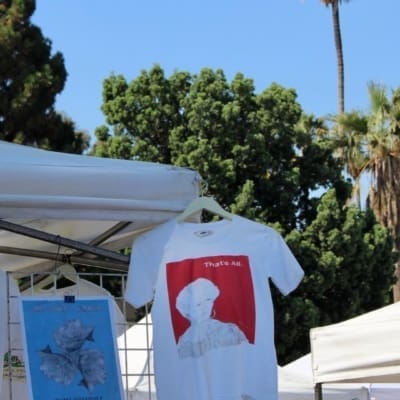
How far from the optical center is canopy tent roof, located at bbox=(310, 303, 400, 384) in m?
4.38

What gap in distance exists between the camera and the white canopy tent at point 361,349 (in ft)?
14.4

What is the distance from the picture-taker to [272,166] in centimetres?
1627

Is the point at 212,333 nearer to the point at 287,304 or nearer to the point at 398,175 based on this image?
the point at 287,304

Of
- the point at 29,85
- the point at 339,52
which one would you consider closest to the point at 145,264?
the point at 29,85

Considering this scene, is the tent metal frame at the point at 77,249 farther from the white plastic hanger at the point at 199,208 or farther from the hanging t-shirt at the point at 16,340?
the white plastic hanger at the point at 199,208

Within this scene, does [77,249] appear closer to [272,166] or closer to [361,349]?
[361,349]

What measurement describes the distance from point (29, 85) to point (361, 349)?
45.1ft

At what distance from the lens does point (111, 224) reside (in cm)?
482

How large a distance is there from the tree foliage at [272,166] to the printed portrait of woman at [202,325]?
11.2 metres

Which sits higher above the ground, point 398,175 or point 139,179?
point 398,175

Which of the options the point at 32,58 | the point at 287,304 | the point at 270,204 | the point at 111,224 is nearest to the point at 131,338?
the point at 111,224

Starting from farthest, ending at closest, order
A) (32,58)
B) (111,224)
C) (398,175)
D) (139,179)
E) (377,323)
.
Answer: (398,175) < (32,58) < (111,224) < (377,323) < (139,179)

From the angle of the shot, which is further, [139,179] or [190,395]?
[139,179]

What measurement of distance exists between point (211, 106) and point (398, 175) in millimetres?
6453
